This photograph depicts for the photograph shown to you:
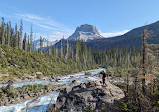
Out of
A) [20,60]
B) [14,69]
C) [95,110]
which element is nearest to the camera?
[95,110]

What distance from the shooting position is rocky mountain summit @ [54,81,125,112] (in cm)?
936

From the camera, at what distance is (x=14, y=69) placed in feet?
85.4

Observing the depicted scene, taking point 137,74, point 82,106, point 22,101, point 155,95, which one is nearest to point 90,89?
point 82,106

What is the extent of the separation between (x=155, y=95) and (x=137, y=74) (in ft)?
7.94

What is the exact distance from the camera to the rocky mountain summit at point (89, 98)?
9.36 m

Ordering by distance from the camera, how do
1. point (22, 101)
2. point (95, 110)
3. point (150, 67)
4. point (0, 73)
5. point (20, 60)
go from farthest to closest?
point (20, 60) < point (0, 73) < point (22, 101) < point (150, 67) < point (95, 110)

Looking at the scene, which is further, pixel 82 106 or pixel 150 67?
pixel 150 67

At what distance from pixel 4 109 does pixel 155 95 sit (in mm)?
15692

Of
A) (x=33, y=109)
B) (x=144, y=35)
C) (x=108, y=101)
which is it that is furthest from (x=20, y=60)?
(x=144, y=35)

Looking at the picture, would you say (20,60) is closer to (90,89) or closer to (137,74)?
(90,89)

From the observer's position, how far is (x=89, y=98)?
9898 millimetres

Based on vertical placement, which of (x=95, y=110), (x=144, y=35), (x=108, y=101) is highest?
(x=144, y=35)

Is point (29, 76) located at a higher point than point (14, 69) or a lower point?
lower

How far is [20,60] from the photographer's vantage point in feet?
102
